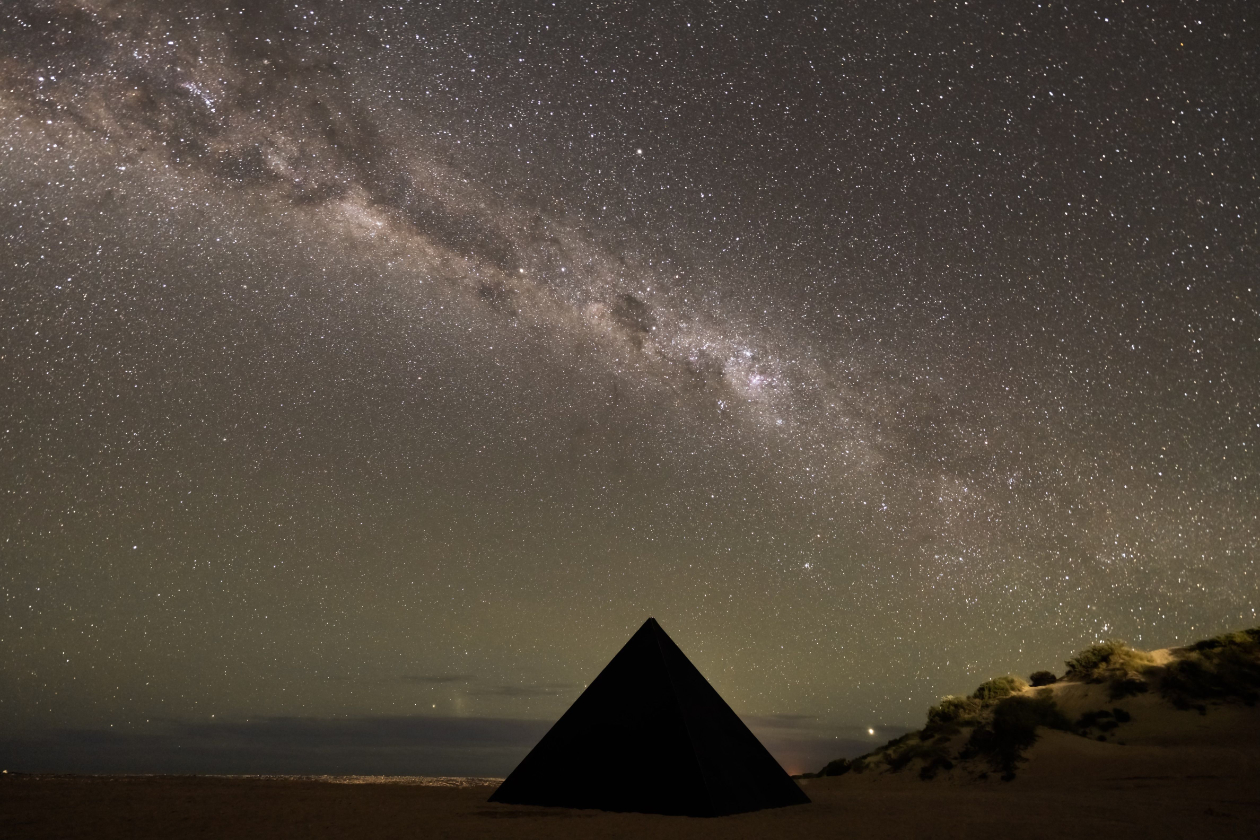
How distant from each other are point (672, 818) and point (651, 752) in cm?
124

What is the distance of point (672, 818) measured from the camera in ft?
40.5

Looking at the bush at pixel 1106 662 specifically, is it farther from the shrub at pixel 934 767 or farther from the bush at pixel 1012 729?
the shrub at pixel 934 767

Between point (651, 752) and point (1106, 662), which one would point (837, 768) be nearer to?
point (1106, 662)

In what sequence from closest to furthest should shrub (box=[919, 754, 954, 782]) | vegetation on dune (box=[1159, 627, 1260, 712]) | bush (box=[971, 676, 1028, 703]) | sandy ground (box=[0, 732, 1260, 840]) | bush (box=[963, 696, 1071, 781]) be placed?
1. sandy ground (box=[0, 732, 1260, 840])
2. bush (box=[963, 696, 1071, 781])
3. shrub (box=[919, 754, 954, 782])
4. vegetation on dune (box=[1159, 627, 1260, 712])
5. bush (box=[971, 676, 1028, 703])

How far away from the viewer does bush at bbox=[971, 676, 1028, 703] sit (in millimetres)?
28531

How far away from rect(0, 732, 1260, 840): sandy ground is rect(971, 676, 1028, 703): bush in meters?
9.30

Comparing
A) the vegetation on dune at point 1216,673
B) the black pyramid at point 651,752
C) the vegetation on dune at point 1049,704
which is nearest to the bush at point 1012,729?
the vegetation on dune at point 1049,704

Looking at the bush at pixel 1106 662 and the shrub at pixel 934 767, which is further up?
the bush at pixel 1106 662

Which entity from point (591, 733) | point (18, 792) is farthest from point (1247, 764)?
point (18, 792)

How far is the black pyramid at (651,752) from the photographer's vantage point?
1290 cm

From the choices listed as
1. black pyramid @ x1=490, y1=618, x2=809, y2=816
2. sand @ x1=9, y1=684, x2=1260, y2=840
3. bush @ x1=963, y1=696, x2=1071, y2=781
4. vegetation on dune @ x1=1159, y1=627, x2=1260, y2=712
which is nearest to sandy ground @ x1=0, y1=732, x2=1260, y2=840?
sand @ x1=9, y1=684, x2=1260, y2=840

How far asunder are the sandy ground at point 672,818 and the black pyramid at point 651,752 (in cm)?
40

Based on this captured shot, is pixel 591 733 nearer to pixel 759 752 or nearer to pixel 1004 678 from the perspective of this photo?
pixel 759 752

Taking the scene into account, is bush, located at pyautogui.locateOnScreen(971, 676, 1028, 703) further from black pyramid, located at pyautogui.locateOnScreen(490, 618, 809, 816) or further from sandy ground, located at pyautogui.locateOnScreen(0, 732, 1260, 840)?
black pyramid, located at pyautogui.locateOnScreen(490, 618, 809, 816)
